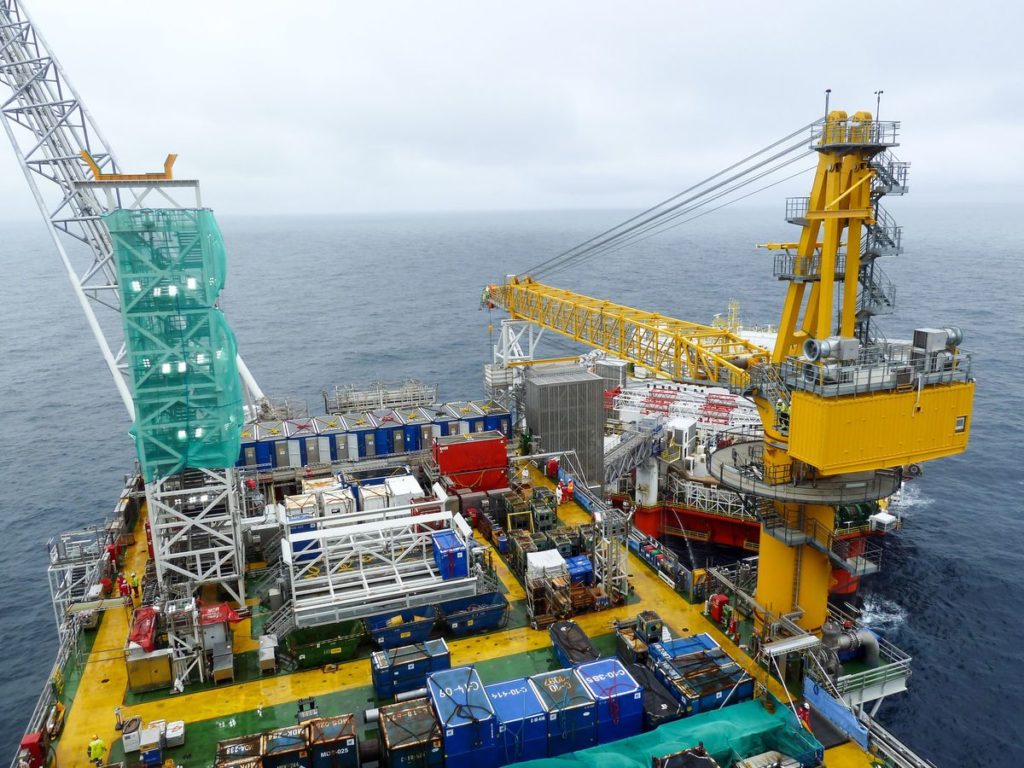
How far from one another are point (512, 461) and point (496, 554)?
9.06m

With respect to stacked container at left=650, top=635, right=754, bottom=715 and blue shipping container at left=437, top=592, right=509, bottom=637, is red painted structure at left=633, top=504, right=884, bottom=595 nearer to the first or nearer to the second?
blue shipping container at left=437, top=592, right=509, bottom=637

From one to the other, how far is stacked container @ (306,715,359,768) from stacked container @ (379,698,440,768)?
0.99 m

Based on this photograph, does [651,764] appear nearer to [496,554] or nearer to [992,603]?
[496,554]

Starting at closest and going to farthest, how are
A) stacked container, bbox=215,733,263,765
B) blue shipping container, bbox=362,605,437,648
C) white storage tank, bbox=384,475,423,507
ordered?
stacked container, bbox=215,733,263,765
blue shipping container, bbox=362,605,437,648
white storage tank, bbox=384,475,423,507

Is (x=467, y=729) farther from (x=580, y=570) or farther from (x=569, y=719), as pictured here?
(x=580, y=570)

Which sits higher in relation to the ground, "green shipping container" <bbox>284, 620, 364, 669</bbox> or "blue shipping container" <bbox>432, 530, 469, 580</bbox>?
"blue shipping container" <bbox>432, 530, 469, 580</bbox>

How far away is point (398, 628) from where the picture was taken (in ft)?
98.1

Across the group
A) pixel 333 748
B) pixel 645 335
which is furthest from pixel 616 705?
pixel 645 335

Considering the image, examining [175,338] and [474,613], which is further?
[175,338]

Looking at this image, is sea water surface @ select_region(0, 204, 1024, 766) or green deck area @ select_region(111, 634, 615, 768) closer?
green deck area @ select_region(111, 634, 615, 768)

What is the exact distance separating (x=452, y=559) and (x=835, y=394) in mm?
16380

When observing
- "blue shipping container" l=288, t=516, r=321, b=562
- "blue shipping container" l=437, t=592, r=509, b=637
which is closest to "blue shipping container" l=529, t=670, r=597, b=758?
"blue shipping container" l=437, t=592, r=509, b=637

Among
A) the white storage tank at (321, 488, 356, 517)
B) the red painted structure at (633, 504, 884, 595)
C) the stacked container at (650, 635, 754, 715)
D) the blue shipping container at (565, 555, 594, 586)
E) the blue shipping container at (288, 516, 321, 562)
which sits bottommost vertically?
the red painted structure at (633, 504, 884, 595)

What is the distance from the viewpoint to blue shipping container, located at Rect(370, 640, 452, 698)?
26797 mm
